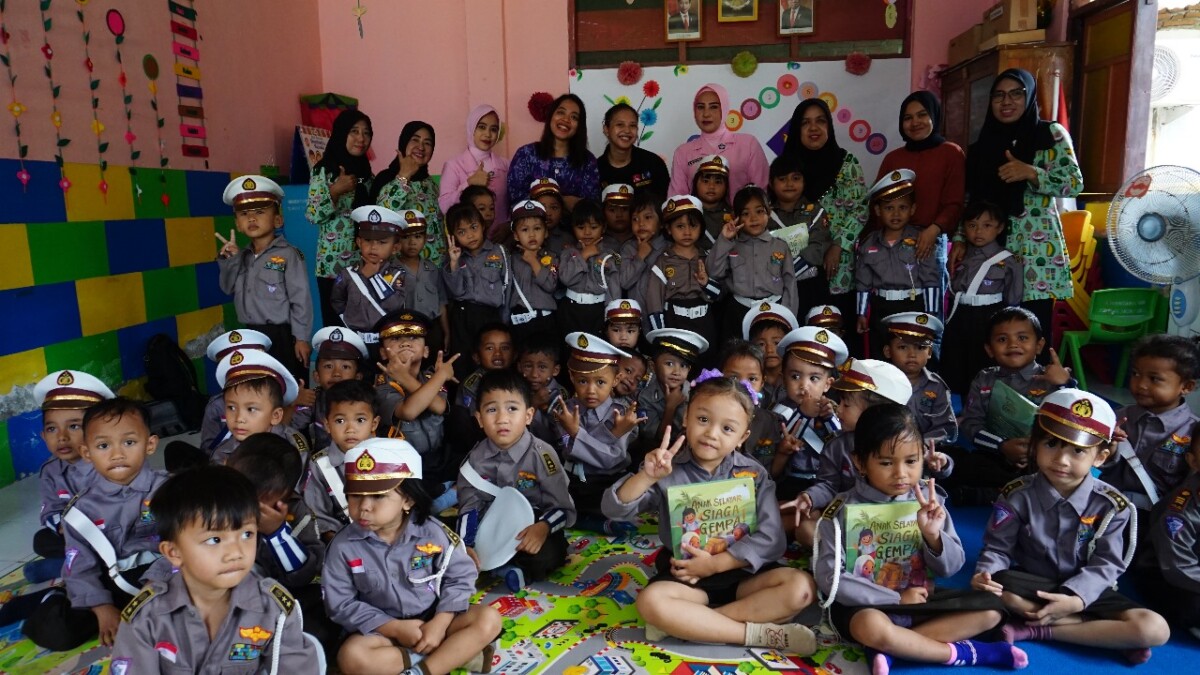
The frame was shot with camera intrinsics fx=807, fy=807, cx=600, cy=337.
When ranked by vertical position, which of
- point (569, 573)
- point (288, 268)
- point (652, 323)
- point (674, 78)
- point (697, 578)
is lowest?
point (569, 573)

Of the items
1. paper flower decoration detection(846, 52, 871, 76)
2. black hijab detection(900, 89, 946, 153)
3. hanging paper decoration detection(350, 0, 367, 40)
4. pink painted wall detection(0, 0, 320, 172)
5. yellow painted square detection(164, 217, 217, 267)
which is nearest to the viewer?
pink painted wall detection(0, 0, 320, 172)

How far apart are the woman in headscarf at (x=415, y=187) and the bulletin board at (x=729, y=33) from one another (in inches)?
107

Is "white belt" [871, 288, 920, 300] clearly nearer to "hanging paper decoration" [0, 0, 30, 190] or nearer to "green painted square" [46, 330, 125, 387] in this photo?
"green painted square" [46, 330, 125, 387]

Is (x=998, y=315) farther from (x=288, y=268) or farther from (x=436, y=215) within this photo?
(x=288, y=268)

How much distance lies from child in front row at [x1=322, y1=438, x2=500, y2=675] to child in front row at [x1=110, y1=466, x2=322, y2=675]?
30 cm

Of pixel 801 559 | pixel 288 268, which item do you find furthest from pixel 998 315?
pixel 288 268

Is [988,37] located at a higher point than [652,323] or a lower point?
higher

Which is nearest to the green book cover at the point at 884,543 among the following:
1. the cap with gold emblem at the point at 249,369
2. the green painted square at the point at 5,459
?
the cap with gold emblem at the point at 249,369

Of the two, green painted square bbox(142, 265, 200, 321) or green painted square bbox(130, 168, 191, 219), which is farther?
green painted square bbox(142, 265, 200, 321)

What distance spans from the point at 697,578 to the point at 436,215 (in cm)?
295

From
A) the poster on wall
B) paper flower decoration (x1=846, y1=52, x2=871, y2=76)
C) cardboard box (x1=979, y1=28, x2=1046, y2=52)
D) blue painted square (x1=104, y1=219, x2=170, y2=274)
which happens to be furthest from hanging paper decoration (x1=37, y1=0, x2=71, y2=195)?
cardboard box (x1=979, y1=28, x2=1046, y2=52)

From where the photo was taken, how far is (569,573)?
2.93m

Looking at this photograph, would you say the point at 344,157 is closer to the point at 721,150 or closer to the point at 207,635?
the point at 721,150

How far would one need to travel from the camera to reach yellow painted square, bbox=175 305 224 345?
526 centimetres
